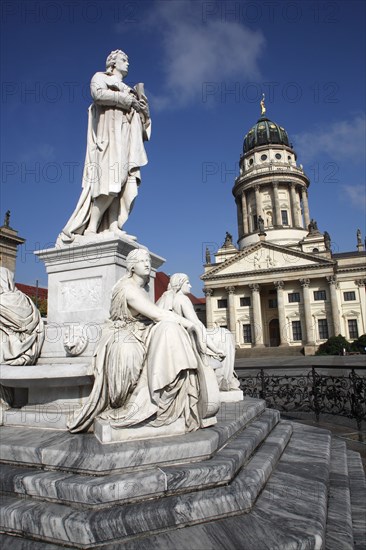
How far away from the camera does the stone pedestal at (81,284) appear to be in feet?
12.8

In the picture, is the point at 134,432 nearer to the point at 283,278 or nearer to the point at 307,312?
the point at 307,312

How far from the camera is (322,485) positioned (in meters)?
2.68

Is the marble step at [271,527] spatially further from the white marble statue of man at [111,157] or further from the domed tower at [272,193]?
the domed tower at [272,193]

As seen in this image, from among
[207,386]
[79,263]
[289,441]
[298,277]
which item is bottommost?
[289,441]

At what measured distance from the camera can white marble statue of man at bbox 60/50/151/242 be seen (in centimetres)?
453

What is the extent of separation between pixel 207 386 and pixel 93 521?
1.23 meters

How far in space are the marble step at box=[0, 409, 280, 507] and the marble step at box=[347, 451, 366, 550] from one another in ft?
2.85

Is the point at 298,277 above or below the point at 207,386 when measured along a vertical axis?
above

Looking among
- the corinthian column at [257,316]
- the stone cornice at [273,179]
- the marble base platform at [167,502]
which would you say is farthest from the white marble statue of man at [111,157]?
the stone cornice at [273,179]

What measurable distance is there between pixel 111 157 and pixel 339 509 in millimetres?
4310

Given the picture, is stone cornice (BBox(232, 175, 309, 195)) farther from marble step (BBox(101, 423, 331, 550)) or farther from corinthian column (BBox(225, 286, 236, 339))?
marble step (BBox(101, 423, 331, 550))

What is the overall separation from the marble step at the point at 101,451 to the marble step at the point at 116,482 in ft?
0.16

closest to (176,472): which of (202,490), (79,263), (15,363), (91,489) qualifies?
(202,490)

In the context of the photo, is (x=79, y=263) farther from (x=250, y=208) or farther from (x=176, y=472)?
(x=250, y=208)
